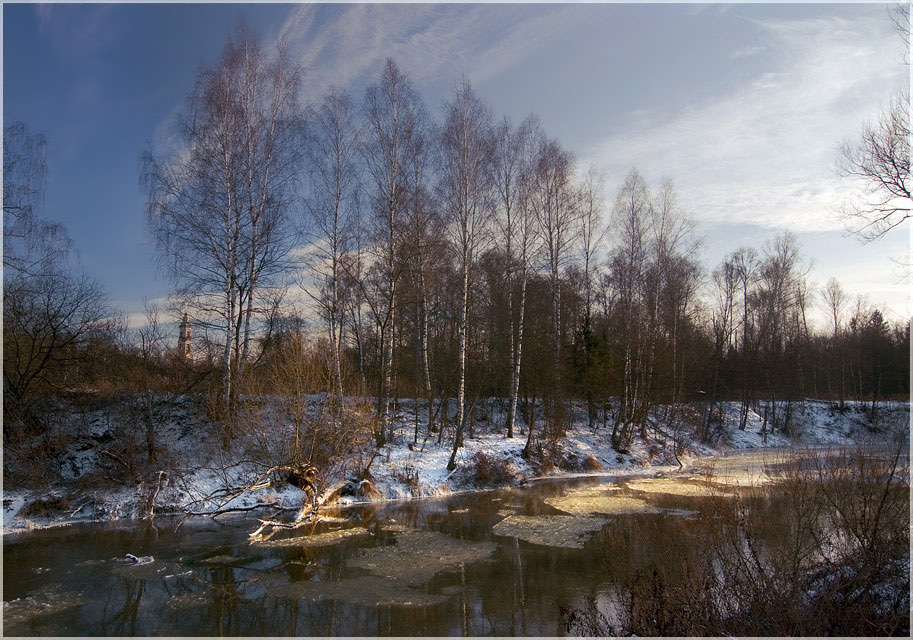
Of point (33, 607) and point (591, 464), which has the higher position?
point (33, 607)

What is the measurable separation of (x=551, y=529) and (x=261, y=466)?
27.1 feet

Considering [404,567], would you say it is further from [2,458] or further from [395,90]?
[395,90]

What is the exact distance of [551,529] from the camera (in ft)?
39.4

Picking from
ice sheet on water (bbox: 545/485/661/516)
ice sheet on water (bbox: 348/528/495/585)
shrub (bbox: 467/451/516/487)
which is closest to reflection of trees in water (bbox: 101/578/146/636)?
ice sheet on water (bbox: 348/528/495/585)

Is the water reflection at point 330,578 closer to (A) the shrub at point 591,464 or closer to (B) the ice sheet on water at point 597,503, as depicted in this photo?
(B) the ice sheet on water at point 597,503

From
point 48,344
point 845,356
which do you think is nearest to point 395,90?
point 48,344

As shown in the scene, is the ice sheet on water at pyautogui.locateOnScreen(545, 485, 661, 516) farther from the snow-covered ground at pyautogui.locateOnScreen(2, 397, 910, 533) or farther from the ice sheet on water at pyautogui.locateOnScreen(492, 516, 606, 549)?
the snow-covered ground at pyautogui.locateOnScreen(2, 397, 910, 533)

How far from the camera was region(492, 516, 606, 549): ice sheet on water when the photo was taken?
36.2 ft

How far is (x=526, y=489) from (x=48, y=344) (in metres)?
16.1

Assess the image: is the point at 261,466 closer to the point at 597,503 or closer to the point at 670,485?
the point at 597,503

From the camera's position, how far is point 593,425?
27.5 m

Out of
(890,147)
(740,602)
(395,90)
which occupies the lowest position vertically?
(740,602)

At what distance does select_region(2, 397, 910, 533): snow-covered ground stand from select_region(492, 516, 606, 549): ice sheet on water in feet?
15.1

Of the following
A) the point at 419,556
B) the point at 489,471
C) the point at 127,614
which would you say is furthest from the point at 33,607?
the point at 489,471
